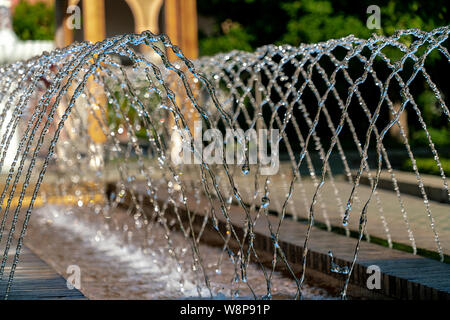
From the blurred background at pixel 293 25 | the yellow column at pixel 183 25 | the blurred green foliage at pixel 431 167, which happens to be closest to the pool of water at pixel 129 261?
the blurred green foliage at pixel 431 167

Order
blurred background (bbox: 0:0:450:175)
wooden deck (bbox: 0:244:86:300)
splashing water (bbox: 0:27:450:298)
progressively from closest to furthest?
1. wooden deck (bbox: 0:244:86:300)
2. splashing water (bbox: 0:27:450:298)
3. blurred background (bbox: 0:0:450:175)

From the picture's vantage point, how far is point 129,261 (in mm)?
7344

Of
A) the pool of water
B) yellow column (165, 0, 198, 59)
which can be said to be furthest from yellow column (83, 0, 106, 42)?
the pool of water

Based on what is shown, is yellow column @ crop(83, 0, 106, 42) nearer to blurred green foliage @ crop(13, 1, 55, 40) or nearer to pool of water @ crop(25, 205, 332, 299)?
pool of water @ crop(25, 205, 332, 299)

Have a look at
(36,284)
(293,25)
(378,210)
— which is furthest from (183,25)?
(36,284)

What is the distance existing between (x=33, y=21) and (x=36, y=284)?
47.4 meters

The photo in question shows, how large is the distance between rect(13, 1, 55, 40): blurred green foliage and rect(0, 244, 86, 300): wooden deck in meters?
44.4

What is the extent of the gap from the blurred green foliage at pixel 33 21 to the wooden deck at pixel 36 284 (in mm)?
44444

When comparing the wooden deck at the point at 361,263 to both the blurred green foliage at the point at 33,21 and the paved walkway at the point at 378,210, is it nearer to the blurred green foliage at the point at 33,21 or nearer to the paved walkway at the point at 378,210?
the paved walkway at the point at 378,210

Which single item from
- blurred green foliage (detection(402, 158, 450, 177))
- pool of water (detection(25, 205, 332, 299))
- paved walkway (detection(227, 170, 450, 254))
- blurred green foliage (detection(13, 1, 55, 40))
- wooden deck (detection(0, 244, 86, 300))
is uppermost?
blurred green foliage (detection(13, 1, 55, 40))

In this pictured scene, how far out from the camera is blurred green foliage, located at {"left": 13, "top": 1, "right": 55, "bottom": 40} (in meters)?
49.2

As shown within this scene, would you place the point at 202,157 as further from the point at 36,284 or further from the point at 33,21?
the point at 33,21
